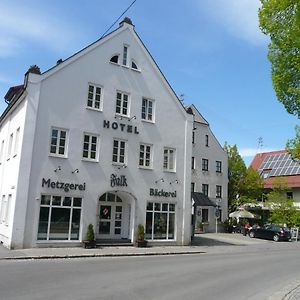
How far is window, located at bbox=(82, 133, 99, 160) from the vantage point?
22938 millimetres

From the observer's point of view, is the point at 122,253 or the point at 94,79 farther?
the point at 94,79

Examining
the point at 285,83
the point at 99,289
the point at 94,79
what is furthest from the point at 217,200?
the point at 99,289

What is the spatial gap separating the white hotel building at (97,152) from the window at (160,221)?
0.20 ft

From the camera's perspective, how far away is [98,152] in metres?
23.2

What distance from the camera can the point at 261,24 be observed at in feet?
44.4

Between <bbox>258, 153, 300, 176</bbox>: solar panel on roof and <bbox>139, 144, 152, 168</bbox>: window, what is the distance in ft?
101

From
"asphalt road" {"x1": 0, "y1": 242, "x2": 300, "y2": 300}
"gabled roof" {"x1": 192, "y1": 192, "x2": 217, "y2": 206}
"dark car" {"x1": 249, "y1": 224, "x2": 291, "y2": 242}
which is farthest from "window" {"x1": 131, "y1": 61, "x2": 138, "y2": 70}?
"dark car" {"x1": 249, "y1": 224, "x2": 291, "y2": 242}

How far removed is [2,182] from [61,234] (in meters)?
5.74

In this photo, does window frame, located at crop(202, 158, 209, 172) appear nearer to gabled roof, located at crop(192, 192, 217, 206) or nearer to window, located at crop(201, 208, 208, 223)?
gabled roof, located at crop(192, 192, 217, 206)

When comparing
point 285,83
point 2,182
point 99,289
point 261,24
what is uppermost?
point 261,24

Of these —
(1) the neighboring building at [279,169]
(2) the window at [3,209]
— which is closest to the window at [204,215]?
(1) the neighboring building at [279,169]

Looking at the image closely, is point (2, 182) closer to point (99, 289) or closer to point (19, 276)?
point (19, 276)

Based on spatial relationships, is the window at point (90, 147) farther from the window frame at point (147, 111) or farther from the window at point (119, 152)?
the window frame at point (147, 111)

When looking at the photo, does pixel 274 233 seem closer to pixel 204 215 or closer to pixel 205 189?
pixel 204 215
